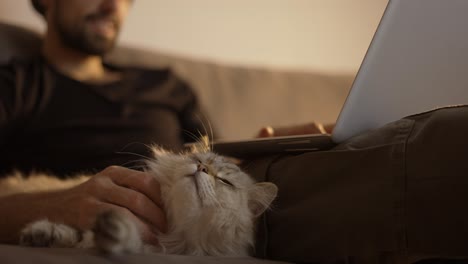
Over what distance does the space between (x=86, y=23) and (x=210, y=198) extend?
1.22 metres

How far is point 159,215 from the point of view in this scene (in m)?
0.94

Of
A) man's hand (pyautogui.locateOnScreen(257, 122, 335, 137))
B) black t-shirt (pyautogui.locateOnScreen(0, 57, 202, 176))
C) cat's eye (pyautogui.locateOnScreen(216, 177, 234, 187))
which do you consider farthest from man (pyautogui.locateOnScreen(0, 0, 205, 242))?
cat's eye (pyautogui.locateOnScreen(216, 177, 234, 187))

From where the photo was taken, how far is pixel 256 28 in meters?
2.57

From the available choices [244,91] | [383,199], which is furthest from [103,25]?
[383,199]

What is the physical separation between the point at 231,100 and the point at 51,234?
1276mm

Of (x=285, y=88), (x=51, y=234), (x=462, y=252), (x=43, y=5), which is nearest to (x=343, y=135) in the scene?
(x=462, y=252)

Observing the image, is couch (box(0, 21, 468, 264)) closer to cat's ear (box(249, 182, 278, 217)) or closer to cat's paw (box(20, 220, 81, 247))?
cat's ear (box(249, 182, 278, 217))

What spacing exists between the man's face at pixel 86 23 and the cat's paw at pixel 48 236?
3.75 feet

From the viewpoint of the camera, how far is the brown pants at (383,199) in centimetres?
73

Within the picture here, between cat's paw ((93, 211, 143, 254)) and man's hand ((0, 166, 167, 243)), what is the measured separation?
7.5 inches

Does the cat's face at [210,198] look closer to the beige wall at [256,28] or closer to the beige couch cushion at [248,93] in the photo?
the beige couch cushion at [248,93]

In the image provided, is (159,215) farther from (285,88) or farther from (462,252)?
(285,88)

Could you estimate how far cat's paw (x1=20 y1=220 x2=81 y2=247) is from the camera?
2.82ft

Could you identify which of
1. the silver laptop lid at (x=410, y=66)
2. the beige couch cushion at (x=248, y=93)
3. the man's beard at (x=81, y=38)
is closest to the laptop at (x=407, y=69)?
the silver laptop lid at (x=410, y=66)
